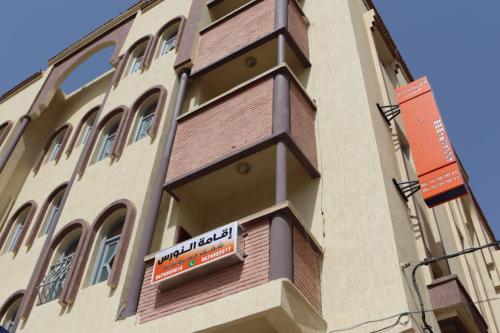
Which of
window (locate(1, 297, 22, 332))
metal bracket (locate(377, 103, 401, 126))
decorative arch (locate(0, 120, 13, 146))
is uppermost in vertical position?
decorative arch (locate(0, 120, 13, 146))

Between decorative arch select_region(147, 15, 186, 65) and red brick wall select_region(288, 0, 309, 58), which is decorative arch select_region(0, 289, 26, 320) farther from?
red brick wall select_region(288, 0, 309, 58)

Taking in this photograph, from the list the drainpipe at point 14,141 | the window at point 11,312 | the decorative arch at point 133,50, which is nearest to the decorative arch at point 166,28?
the decorative arch at point 133,50

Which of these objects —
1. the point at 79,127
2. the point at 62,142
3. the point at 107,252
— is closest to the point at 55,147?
the point at 62,142

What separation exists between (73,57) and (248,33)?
9039mm

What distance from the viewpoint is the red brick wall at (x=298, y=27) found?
11797 mm

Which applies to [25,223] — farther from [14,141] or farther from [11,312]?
[14,141]

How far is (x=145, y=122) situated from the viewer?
43.3 feet

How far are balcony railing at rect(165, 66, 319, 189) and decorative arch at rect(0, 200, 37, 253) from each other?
17.2ft

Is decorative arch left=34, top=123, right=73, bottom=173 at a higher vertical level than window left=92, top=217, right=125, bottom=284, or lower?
higher

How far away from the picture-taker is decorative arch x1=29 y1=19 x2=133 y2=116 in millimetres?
17250

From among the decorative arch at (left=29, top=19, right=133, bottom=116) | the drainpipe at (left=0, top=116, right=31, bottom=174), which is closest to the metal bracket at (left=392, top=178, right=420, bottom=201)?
the decorative arch at (left=29, top=19, right=133, bottom=116)

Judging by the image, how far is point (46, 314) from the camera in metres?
9.79

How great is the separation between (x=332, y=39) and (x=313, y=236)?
5.35 metres

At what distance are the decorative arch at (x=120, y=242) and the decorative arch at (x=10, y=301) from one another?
2008mm
